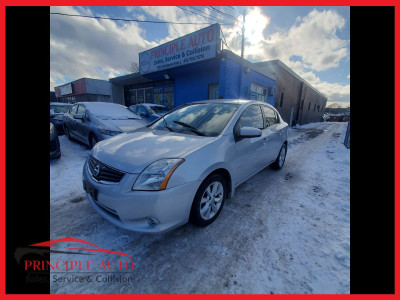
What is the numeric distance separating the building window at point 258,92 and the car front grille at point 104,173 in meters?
10.3

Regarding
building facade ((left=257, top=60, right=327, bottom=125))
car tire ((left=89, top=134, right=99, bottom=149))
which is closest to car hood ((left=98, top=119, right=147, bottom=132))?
car tire ((left=89, top=134, right=99, bottom=149))

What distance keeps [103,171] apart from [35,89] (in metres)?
1.09

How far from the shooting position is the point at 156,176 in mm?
1647

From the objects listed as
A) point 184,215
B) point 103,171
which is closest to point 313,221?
point 184,215

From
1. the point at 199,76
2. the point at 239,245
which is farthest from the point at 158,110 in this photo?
the point at 239,245

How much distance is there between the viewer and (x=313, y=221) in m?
2.29

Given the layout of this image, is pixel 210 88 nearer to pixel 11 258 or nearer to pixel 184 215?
pixel 184 215

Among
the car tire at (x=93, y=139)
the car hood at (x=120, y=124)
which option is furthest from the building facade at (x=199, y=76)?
the car tire at (x=93, y=139)

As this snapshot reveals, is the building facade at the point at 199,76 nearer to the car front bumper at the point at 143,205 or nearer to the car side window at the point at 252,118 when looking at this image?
the car side window at the point at 252,118

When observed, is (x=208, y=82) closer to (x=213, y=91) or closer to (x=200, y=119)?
A: (x=213, y=91)

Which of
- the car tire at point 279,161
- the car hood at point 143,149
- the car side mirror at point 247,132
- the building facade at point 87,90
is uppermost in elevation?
the building facade at point 87,90

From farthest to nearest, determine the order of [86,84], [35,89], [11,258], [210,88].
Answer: [86,84], [210,88], [35,89], [11,258]

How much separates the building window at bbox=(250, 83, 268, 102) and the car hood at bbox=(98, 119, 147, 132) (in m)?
7.94

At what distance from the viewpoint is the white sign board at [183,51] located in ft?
24.0
